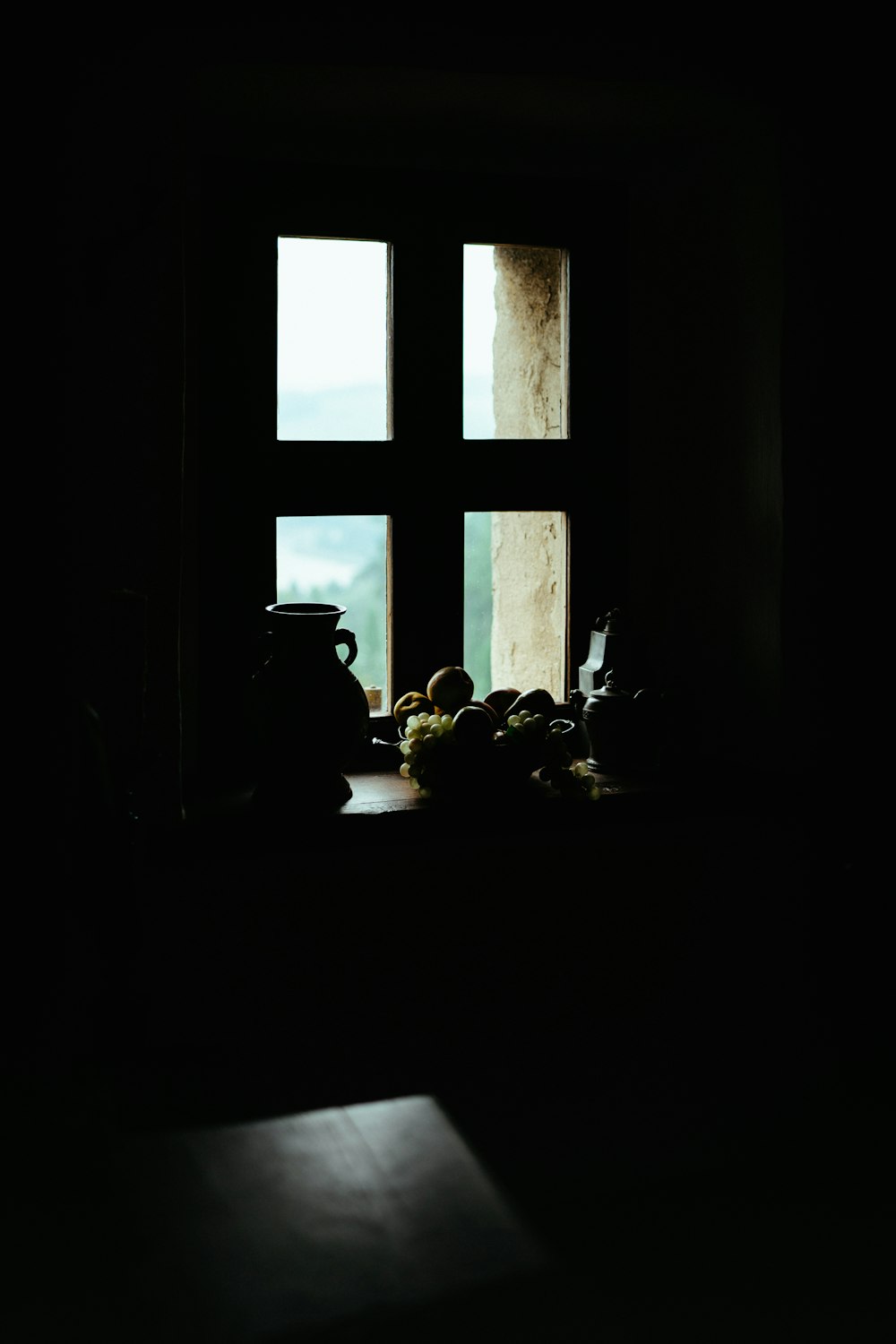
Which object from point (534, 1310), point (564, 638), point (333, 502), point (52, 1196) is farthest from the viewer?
point (564, 638)

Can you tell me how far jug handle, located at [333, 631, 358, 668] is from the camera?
2115 mm

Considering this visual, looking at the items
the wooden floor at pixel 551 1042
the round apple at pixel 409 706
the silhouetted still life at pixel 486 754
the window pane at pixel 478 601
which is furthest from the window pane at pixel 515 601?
the wooden floor at pixel 551 1042

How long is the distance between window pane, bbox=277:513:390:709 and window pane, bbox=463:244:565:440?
11.8 inches

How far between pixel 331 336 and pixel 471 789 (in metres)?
0.91

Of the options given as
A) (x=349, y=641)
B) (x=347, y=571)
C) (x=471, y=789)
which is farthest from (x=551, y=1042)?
(x=347, y=571)

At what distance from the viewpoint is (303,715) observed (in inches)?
80.4

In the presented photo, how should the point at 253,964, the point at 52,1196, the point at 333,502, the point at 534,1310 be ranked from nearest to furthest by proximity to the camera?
the point at 534,1310 < the point at 52,1196 < the point at 253,964 < the point at 333,502

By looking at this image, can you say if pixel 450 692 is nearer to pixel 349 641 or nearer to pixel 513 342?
pixel 349 641

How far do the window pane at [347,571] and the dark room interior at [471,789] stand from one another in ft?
0.14

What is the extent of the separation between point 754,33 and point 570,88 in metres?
0.34

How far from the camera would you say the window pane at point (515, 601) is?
2.52m

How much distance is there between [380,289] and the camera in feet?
7.86

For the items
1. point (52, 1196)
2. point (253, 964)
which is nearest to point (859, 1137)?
point (253, 964)

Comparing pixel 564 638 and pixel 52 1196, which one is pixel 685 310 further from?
pixel 52 1196
